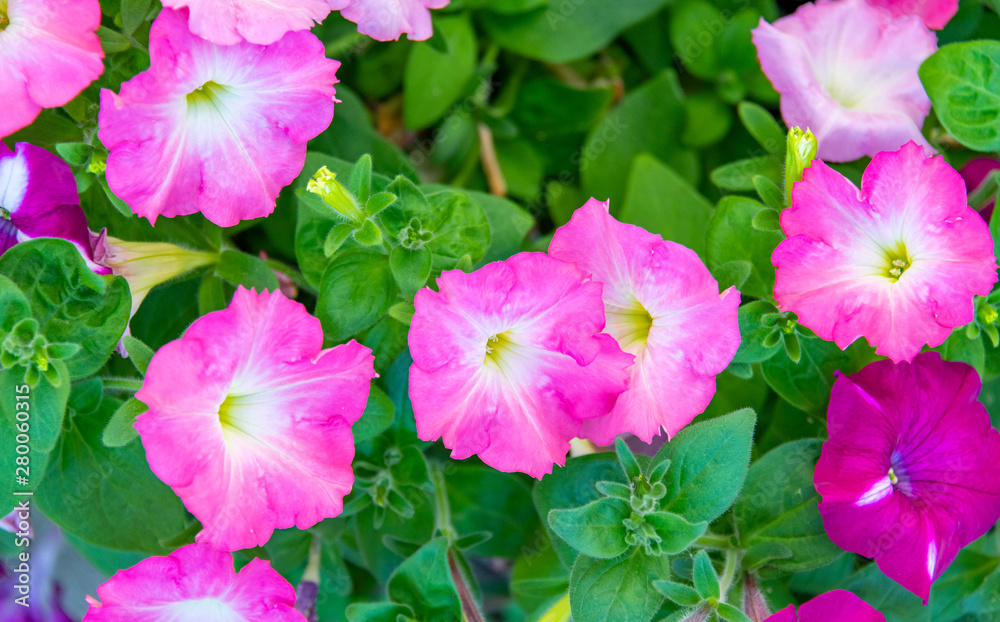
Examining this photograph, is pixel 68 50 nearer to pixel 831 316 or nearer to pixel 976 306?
pixel 831 316

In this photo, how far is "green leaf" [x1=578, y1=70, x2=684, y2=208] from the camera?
3.98 ft

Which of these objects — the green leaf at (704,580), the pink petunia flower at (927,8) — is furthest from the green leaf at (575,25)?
the green leaf at (704,580)

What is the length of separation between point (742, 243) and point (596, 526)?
347 millimetres

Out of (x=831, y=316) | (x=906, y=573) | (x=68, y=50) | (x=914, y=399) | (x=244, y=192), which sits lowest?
(x=906, y=573)

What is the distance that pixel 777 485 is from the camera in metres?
0.86

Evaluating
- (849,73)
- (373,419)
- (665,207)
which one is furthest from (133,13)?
(849,73)

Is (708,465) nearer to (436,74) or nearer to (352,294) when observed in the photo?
(352,294)

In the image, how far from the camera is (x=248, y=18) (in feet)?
2.21

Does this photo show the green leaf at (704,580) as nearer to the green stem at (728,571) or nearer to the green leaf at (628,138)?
the green stem at (728,571)

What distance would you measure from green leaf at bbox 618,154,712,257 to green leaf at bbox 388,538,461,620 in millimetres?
525

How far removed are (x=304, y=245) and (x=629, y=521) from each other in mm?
441

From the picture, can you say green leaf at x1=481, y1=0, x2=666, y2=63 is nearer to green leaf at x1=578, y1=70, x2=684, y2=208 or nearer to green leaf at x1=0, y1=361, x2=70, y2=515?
green leaf at x1=578, y1=70, x2=684, y2=208

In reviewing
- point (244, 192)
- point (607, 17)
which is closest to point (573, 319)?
point (244, 192)

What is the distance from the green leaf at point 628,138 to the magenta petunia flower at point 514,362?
55 cm
